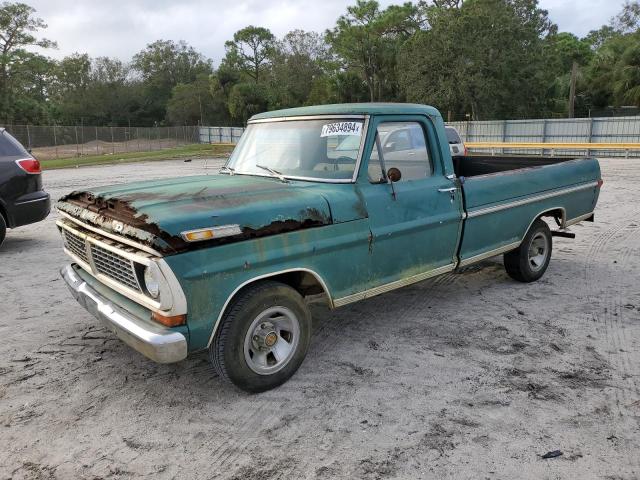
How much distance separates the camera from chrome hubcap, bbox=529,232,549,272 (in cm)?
602

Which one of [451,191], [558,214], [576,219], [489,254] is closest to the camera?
[451,191]

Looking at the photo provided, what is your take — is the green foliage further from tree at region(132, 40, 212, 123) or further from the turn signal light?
the turn signal light

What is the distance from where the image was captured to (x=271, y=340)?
3.62 meters

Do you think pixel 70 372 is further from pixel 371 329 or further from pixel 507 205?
pixel 507 205

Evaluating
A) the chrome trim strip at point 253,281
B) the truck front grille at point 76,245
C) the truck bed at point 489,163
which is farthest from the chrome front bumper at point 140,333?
the truck bed at point 489,163

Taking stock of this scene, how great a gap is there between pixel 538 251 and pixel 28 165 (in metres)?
6.95

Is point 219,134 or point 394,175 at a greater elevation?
point 219,134

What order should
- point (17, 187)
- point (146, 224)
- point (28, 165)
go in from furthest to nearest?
point (28, 165), point (17, 187), point (146, 224)

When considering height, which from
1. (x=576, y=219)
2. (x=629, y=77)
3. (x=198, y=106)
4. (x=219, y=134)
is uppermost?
(x=198, y=106)

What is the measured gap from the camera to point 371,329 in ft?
15.6

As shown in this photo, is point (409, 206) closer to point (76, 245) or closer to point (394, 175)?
point (394, 175)

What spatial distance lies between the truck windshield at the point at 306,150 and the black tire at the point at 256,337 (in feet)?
3.63

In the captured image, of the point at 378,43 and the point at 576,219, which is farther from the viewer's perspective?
the point at 378,43

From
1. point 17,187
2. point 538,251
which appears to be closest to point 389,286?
point 538,251
